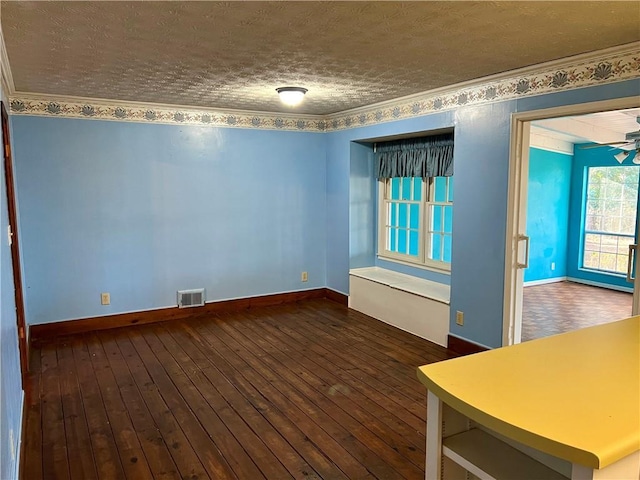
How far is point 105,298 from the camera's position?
189 inches

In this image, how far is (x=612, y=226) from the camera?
733cm

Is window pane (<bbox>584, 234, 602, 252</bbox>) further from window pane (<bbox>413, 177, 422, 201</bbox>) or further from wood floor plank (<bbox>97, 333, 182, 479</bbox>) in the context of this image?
wood floor plank (<bbox>97, 333, 182, 479</bbox>)

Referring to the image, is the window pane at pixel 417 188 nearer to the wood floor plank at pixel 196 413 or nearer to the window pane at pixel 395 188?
the window pane at pixel 395 188

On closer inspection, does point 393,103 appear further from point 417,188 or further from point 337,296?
point 337,296

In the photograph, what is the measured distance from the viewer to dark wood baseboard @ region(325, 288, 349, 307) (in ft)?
18.8

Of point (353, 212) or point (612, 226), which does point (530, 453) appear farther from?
point (612, 226)

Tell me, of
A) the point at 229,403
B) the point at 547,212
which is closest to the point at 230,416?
the point at 229,403

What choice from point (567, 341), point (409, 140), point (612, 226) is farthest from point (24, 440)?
point (612, 226)

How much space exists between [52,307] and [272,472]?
332cm

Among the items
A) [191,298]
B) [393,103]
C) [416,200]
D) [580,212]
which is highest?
[393,103]

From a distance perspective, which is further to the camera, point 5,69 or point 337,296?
point 337,296

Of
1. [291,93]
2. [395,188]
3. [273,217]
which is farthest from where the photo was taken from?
[273,217]

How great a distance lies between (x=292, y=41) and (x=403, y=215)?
10.5 feet

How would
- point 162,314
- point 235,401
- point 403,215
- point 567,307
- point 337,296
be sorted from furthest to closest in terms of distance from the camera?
point 567,307
point 337,296
point 403,215
point 162,314
point 235,401
